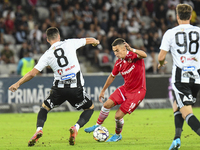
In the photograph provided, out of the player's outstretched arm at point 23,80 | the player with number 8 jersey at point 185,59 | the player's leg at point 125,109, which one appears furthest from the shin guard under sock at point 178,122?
the player's outstretched arm at point 23,80

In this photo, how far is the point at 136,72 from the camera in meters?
7.80

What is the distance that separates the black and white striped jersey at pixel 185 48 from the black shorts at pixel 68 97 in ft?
7.03

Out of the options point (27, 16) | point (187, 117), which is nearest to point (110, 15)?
point (27, 16)

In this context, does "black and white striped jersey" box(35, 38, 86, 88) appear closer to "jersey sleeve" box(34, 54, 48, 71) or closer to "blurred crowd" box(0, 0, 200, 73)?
"jersey sleeve" box(34, 54, 48, 71)

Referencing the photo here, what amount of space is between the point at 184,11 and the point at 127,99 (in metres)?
2.67

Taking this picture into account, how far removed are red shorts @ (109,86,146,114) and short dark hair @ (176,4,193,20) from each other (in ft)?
8.14

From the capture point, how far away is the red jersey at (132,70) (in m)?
7.74

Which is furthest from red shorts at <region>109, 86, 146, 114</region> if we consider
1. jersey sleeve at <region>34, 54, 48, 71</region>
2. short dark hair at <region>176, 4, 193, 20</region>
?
Result: short dark hair at <region>176, 4, 193, 20</region>

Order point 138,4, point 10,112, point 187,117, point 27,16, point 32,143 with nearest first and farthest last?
1. point 187,117
2. point 32,143
3. point 10,112
4. point 27,16
5. point 138,4

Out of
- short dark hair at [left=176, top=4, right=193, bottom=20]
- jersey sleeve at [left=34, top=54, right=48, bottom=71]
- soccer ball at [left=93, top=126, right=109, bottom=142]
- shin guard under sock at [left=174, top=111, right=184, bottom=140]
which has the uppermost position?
short dark hair at [left=176, top=4, right=193, bottom=20]

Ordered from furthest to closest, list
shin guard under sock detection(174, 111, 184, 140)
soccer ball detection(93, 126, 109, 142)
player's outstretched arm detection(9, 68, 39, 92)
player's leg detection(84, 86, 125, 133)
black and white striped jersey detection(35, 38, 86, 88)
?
player's leg detection(84, 86, 125, 133), soccer ball detection(93, 126, 109, 142), black and white striped jersey detection(35, 38, 86, 88), player's outstretched arm detection(9, 68, 39, 92), shin guard under sock detection(174, 111, 184, 140)

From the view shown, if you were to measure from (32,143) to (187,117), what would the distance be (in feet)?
9.09

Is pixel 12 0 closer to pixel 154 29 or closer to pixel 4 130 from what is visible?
pixel 154 29

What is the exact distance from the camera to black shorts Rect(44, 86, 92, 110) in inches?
281
